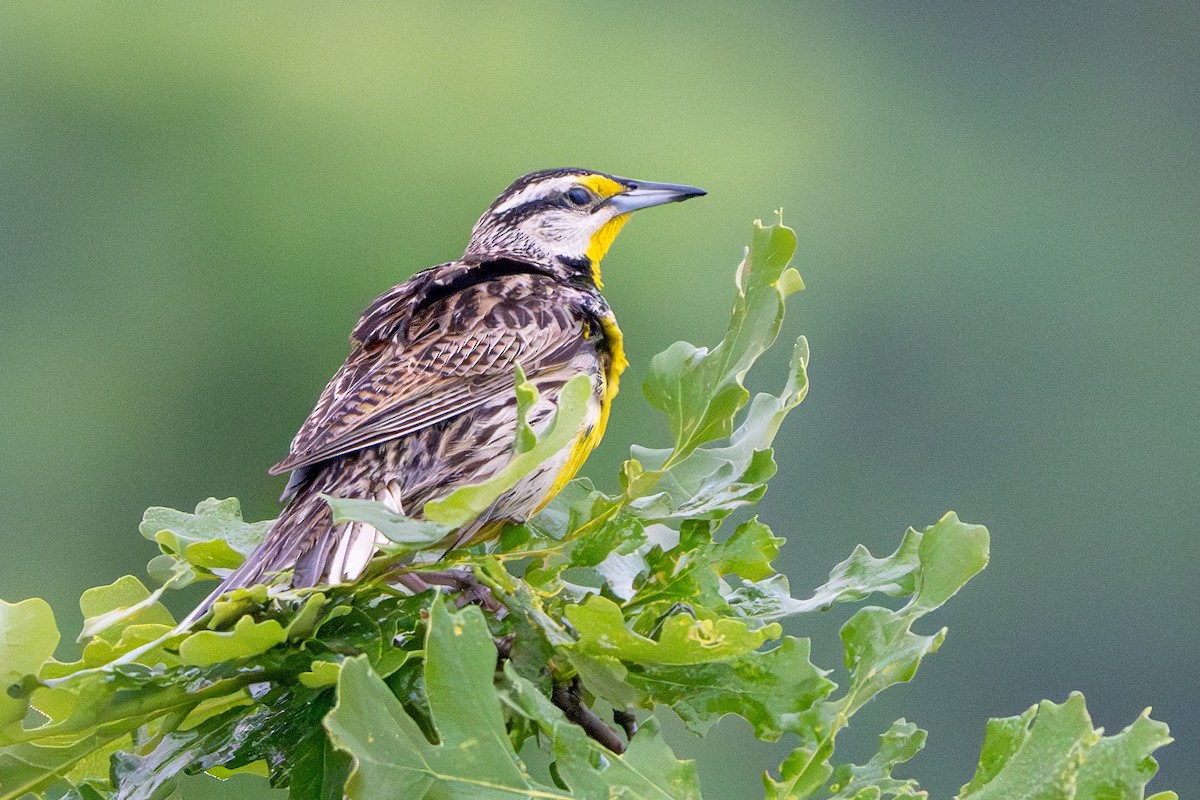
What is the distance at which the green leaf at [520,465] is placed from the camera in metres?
0.88

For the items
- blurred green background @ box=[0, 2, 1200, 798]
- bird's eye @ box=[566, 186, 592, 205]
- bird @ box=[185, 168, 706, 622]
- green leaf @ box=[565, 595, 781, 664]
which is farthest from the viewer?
blurred green background @ box=[0, 2, 1200, 798]

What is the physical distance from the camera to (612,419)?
25.7 feet

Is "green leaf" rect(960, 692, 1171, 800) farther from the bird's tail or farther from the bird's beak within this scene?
the bird's beak

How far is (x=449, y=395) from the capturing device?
1602mm

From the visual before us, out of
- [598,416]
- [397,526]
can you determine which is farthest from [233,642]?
[598,416]

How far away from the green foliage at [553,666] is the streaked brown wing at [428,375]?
0.38 m

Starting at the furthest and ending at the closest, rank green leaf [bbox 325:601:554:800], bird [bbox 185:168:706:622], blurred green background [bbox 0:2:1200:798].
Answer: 1. blurred green background [bbox 0:2:1200:798]
2. bird [bbox 185:168:706:622]
3. green leaf [bbox 325:601:554:800]

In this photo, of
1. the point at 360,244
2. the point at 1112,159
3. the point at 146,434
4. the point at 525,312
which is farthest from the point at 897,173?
the point at 525,312

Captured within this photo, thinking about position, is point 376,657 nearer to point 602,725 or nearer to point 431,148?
point 602,725

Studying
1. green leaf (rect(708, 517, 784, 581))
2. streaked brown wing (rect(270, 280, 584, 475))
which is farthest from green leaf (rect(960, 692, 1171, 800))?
streaked brown wing (rect(270, 280, 584, 475))

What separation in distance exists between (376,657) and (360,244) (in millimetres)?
8375

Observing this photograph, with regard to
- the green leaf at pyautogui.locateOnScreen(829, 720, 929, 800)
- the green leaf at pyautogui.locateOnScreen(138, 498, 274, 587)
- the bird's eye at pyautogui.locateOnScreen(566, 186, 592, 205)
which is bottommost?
the green leaf at pyautogui.locateOnScreen(829, 720, 929, 800)

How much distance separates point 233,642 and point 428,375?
74 centimetres

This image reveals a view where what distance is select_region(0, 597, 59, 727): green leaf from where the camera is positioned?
3.01 feet
